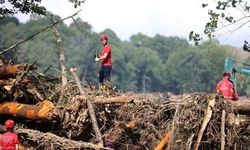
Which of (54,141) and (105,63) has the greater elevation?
(105,63)

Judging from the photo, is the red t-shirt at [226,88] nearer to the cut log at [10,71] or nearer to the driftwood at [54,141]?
the driftwood at [54,141]

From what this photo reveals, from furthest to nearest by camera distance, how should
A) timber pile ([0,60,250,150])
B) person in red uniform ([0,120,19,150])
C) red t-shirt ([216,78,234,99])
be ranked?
1. red t-shirt ([216,78,234,99])
2. timber pile ([0,60,250,150])
3. person in red uniform ([0,120,19,150])

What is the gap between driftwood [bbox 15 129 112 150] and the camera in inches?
443

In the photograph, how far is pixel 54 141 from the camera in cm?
1148

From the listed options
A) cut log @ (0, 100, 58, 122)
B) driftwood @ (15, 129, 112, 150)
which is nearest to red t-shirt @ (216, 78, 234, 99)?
driftwood @ (15, 129, 112, 150)

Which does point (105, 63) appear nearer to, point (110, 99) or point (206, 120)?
point (110, 99)

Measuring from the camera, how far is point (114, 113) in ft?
42.9

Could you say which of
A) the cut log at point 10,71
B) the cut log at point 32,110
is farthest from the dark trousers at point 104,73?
the cut log at point 32,110

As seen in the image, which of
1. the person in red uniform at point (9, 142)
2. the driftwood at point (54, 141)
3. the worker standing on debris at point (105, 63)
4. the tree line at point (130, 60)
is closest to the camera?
the person in red uniform at point (9, 142)

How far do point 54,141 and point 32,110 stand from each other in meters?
0.96

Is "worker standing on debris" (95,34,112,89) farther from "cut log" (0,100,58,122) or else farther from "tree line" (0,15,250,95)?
"tree line" (0,15,250,95)

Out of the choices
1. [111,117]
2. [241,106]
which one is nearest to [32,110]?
[111,117]

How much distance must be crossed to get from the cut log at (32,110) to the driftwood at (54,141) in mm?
337

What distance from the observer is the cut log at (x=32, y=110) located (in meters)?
11.8
